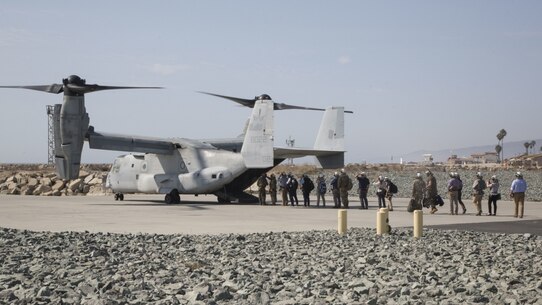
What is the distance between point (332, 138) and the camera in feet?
105

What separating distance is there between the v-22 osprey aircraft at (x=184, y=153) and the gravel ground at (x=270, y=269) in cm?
1276

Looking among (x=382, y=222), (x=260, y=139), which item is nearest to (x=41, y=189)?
(x=260, y=139)

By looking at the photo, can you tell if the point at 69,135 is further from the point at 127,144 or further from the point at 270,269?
the point at 270,269

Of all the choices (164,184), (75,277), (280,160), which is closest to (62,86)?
(164,184)

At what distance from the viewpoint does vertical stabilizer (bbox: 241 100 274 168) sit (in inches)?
1153

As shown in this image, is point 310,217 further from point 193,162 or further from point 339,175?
point 193,162


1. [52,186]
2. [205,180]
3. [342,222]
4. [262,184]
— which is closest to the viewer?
[342,222]

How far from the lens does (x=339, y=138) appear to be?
32031 mm

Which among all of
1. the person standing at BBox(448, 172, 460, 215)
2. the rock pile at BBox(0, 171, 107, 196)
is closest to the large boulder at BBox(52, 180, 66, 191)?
the rock pile at BBox(0, 171, 107, 196)

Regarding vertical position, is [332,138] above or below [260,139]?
above

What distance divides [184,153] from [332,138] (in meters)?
7.06

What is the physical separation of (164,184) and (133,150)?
2.27 metres

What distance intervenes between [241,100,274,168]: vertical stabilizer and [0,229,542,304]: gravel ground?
42.2ft

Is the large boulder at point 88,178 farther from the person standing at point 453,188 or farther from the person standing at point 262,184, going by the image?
the person standing at point 453,188
